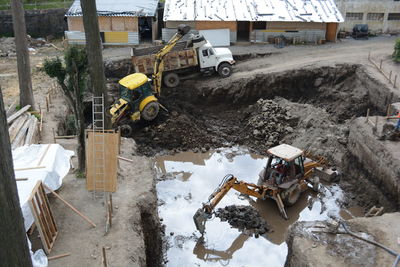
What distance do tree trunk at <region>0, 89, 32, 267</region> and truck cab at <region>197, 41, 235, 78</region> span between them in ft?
55.1

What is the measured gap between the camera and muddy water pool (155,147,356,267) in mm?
12477

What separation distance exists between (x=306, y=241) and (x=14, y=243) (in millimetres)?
6863

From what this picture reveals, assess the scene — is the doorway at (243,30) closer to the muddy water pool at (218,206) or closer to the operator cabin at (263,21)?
the operator cabin at (263,21)

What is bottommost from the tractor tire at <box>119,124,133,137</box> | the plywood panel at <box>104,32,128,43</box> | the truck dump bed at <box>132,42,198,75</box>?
the tractor tire at <box>119,124,133,137</box>

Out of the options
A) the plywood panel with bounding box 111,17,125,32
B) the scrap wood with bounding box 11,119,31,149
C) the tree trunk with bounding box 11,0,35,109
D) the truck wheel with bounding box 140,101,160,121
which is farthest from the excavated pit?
the plywood panel with bounding box 111,17,125,32

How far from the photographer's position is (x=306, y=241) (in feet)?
33.4

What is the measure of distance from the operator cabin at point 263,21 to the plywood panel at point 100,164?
1649cm

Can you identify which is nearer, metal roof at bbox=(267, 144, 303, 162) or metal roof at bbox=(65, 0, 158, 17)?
metal roof at bbox=(267, 144, 303, 162)

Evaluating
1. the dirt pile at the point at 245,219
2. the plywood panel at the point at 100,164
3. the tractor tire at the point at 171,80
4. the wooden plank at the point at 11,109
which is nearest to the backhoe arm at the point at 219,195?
the dirt pile at the point at 245,219

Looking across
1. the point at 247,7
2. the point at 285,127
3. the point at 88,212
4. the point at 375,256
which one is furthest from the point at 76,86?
the point at 247,7

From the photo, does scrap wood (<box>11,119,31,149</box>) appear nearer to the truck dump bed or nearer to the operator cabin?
the truck dump bed

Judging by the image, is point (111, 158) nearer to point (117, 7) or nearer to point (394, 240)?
point (394, 240)

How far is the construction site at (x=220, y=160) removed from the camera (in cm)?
1027

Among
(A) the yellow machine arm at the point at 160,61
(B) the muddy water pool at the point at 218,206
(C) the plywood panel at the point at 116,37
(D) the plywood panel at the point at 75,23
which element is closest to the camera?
(B) the muddy water pool at the point at 218,206
